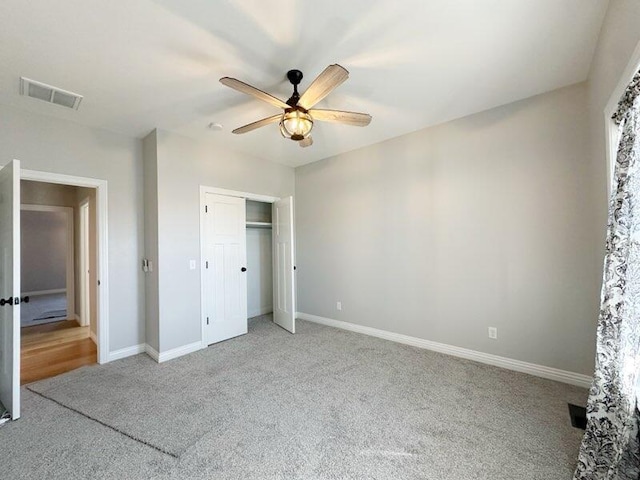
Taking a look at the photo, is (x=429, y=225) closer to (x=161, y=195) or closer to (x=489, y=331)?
(x=489, y=331)

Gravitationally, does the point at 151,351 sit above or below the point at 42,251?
below

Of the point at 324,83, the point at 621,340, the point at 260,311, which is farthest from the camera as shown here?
the point at 260,311

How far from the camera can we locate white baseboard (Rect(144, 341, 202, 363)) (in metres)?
3.10

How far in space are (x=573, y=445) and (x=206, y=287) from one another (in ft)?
12.3

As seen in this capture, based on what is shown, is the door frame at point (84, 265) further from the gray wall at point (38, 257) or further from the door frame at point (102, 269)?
the gray wall at point (38, 257)

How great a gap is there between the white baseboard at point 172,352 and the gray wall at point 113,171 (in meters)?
0.28

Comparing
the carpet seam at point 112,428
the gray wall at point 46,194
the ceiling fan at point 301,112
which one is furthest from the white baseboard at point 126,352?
the ceiling fan at point 301,112

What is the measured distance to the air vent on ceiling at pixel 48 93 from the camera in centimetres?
226

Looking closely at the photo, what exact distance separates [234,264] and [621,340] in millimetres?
3829

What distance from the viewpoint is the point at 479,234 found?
2.96 m

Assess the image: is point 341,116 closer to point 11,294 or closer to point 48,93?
point 48,93

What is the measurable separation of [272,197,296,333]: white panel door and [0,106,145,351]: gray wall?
1.86 m

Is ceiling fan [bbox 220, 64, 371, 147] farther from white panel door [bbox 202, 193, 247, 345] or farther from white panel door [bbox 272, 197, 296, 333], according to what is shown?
white panel door [bbox 272, 197, 296, 333]

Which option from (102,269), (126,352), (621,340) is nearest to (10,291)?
(102,269)
